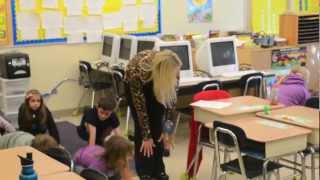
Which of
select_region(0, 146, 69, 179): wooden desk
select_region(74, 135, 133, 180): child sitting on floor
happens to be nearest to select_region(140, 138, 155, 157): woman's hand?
select_region(74, 135, 133, 180): child sitting on floor

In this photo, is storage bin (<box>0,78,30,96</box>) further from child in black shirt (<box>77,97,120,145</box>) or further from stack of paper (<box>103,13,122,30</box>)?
child in black shirt (<box>77,97,120,145</box>)

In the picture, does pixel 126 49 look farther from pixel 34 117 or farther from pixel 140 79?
pixel 140 79

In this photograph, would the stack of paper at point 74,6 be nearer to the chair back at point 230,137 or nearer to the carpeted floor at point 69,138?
the carpeted floor at point 69,138

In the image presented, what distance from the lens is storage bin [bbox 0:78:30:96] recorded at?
6076 mm

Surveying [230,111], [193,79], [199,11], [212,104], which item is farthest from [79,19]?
[230,111]

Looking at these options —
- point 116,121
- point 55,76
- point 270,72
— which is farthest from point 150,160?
point 55,76

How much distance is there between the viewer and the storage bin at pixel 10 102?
20.2ft

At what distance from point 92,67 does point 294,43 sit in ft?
8.66

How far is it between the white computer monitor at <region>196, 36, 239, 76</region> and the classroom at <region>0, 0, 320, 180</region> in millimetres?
12

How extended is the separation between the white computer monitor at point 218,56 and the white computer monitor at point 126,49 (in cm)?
77

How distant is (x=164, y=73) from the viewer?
3480 mm

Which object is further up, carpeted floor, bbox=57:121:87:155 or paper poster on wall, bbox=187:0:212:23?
paper poster on wall, bbox=187:0:212:23

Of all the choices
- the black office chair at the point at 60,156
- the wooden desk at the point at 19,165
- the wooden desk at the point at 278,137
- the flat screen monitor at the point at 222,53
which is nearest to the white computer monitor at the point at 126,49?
the flat screen monitor at the point at 222,53

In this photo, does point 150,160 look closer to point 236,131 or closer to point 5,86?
point 236,131
